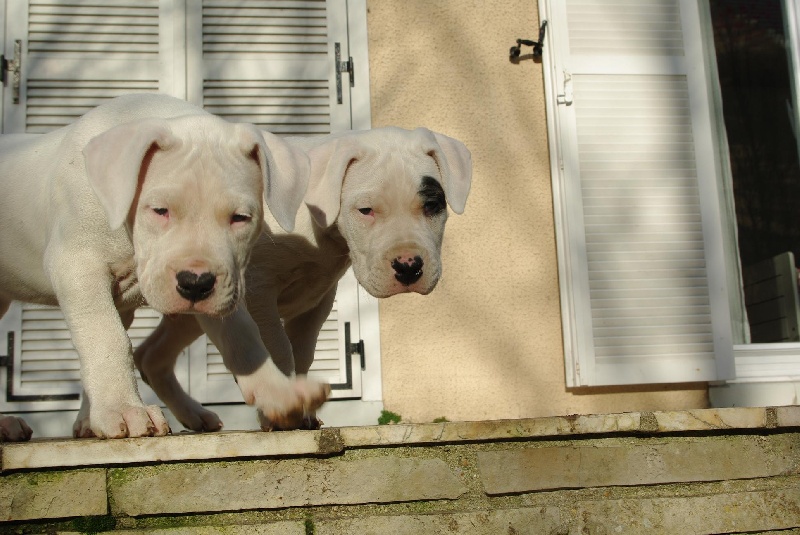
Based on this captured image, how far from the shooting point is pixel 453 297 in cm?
636

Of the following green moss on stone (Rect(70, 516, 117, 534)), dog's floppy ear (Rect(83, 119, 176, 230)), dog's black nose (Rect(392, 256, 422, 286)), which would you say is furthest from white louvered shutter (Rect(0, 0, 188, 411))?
green moss on stone (Rect(70, 516, 117, 534))

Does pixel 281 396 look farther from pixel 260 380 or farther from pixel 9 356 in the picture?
pixel 9 356

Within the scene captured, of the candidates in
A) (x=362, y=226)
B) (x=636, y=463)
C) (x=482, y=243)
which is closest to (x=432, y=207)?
(x=362, y=226)

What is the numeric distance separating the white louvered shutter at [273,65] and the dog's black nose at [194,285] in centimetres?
339

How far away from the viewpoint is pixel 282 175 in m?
3.02

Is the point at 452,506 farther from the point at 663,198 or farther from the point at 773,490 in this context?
the point at 663,198

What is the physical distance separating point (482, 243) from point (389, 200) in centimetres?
303

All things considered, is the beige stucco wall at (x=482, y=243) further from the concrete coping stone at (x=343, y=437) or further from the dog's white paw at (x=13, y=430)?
the concrete coping stone at (x=343, y=437)

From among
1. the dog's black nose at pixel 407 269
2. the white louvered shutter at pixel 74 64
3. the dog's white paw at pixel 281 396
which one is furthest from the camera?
the white louvered shutter at pixel 74 64

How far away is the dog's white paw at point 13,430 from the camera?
318cm

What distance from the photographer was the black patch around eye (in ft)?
11.5

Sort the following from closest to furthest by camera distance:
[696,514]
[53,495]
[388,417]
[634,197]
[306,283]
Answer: [53,495]
[696,514]
[306,283]
[388,417]
[634,197]

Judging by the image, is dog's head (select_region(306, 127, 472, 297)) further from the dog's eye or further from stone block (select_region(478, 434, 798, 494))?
stone block (select_region(478, 434, 798, 494))

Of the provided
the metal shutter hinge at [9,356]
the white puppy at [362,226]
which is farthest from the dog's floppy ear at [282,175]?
the metal shutter hinge at [9,356]
